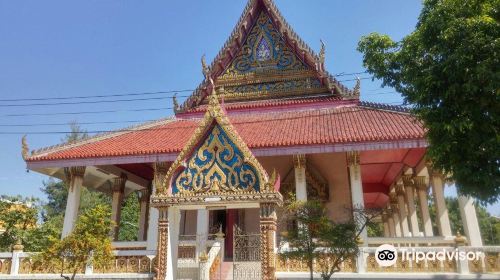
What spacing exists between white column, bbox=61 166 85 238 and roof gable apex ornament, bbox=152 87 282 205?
4890mm

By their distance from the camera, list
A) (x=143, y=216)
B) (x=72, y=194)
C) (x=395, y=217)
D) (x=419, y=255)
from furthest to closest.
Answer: (x=395, y=217) < (x=143, y=216) < (x=72, y=194) < (x=419, y=255)

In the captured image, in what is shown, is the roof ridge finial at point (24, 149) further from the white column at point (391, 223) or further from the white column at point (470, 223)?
the white column at point (391, 223)

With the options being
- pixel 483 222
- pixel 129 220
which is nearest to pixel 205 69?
pixel 129 220

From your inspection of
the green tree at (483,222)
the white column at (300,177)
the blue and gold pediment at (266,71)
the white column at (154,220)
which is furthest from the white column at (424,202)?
the green tree at (483,222)

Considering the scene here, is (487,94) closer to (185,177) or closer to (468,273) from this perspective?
(468,273)

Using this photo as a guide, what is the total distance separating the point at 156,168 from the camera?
34.0ft

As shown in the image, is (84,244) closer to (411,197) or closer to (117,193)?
(117,193)

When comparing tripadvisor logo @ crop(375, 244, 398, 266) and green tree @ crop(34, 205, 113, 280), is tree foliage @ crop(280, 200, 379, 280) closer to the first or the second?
tripadvisor logo @ crop(375, 244, 398, 266)

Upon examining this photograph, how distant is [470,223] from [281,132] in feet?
16.9

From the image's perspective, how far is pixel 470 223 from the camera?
9.36m

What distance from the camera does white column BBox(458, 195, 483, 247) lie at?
9.14 metres

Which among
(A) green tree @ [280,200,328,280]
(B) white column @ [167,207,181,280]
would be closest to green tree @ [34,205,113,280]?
(B) white column @ [167,207,181,280]

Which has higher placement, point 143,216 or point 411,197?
point 411,197

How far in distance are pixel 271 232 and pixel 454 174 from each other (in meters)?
2.97
